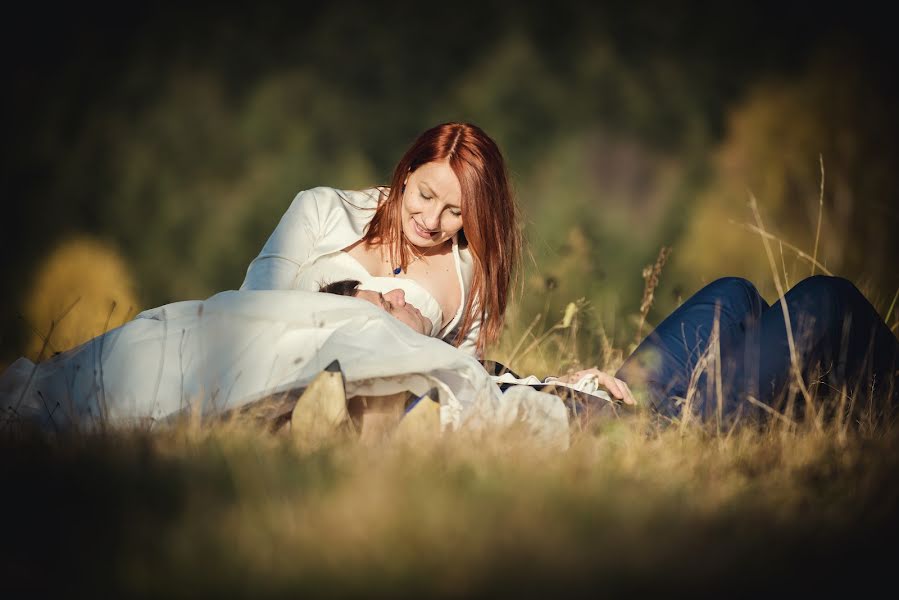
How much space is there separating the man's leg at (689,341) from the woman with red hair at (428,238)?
59cm

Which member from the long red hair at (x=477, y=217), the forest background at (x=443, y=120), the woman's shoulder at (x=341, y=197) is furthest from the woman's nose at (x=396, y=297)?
the forest background at (x=443, y=120)

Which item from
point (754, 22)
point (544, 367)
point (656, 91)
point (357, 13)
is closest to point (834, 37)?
point (754, 22)

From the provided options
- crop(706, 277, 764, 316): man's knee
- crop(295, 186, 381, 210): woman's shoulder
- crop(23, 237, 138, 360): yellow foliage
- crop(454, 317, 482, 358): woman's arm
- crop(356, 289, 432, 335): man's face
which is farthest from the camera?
crop(23, 237, 138, 360): yellow foliage

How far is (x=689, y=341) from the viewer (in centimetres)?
224

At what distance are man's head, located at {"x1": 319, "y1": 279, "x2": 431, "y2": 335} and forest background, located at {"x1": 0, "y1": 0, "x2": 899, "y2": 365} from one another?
2397 millimetres

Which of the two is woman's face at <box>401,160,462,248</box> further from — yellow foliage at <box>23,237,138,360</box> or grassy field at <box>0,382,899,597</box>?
yellow foliage at <box>23,237,138,360</box>

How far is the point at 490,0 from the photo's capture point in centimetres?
536

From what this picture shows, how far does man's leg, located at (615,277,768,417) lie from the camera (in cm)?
214

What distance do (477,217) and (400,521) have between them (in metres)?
1.51

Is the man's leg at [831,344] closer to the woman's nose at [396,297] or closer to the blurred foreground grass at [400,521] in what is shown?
the blurred foreground grass at [400,521]

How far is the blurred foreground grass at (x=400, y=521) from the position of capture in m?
1.00

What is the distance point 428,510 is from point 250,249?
3.95m

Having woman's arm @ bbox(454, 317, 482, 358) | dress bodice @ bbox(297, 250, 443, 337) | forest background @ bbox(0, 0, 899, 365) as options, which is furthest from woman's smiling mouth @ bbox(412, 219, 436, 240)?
forest background @ bbox(0, 0, 899, 365)

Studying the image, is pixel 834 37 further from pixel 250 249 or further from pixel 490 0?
pixel 250 249
